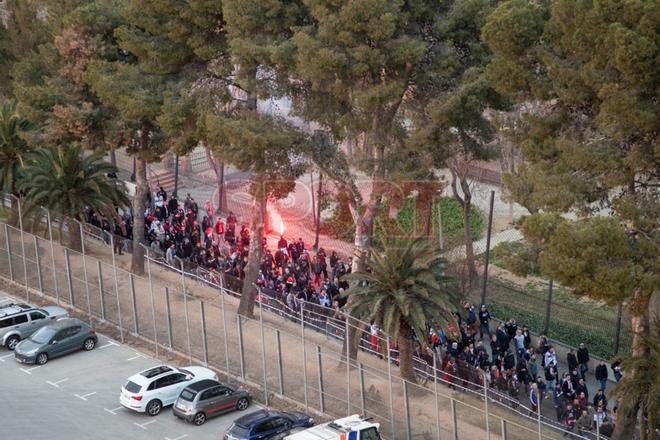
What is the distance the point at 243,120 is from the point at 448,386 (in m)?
11.7

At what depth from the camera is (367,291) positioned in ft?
124

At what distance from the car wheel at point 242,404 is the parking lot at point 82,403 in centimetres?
19

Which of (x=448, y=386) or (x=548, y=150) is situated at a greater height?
(x=548, y=150)

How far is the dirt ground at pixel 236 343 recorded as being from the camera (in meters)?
36.3

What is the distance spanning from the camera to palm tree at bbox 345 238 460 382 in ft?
123

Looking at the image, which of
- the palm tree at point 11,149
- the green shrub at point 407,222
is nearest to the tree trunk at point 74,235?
the palm tree at point 11,149

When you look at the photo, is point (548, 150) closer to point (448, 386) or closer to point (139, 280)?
point (448, 386)

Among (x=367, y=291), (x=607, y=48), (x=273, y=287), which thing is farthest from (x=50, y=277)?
(x=607, y=48)

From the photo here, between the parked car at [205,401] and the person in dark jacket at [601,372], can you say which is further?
the person in dark jacket at [601,372]

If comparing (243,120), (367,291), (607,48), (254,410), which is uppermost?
(607,48)

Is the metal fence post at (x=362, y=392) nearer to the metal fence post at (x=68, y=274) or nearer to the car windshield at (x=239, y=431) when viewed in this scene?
the car windshield at (x=239, y=431)

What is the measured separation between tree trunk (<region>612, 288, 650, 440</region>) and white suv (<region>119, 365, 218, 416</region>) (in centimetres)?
1218

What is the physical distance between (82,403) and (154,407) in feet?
8.35

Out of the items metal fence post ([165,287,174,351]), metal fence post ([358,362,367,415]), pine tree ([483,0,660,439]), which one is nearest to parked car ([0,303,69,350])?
metal fence post ([165,287,174,351])
